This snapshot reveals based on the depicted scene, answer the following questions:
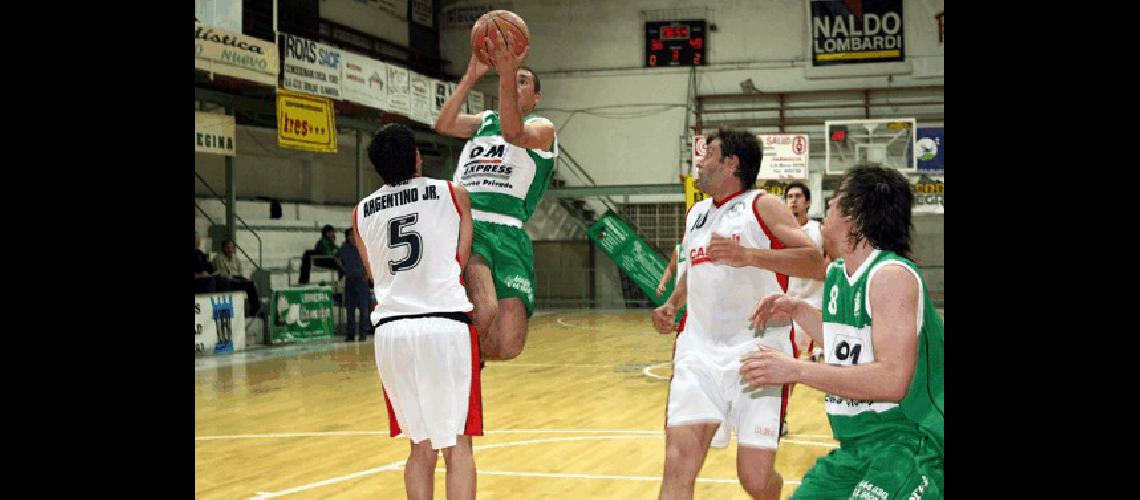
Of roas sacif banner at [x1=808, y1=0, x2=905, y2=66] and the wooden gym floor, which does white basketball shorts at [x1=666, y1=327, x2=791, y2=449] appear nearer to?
the wooden gym floor

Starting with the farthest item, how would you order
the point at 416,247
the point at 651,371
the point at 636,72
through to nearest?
the point at 636,72
the point at 651,371
the point at 416,247

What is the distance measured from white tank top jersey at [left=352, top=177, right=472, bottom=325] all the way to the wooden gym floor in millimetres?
1310

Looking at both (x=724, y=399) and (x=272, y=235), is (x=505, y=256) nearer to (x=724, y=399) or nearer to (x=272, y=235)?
(x=724, y=399)

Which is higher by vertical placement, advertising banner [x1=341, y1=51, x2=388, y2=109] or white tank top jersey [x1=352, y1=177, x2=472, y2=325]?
advertising banner [x1=341, y1=51, x2=388, y2=109]

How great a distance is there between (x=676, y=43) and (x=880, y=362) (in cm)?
2217

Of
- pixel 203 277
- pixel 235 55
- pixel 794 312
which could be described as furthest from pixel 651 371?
pixel 794 312

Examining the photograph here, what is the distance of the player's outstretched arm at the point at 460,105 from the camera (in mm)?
4410

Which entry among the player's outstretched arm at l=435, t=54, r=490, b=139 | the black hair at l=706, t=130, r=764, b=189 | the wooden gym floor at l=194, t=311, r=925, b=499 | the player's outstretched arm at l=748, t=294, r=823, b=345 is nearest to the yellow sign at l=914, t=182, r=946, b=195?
the wooden gym floor at l=194, t=311, r=925, b=499

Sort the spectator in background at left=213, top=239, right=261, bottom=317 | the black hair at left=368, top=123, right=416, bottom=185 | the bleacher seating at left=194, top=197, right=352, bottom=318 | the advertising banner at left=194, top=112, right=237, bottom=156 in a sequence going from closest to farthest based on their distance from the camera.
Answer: the black hair at left=368, top=123, right=416, bottom=185, the spectator in background at left=213, top=239, right=261, bottom=317, the advertising banner at left=194, top=112, right=237, bottom=156, the bleacher seating at left=194, top=197, right=352, bottom=318

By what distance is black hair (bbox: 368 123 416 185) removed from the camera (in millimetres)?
3936

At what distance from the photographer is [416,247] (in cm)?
392

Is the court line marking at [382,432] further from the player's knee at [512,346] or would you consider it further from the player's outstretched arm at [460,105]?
the player's outstretched arm at [460,105]
